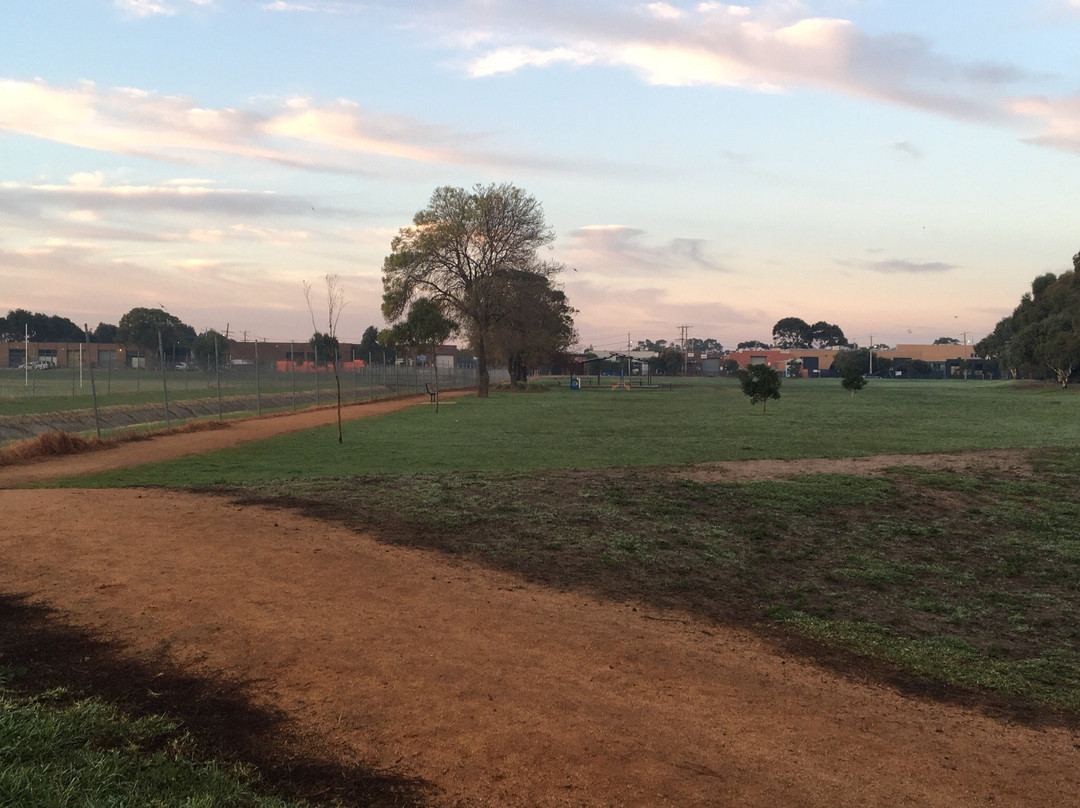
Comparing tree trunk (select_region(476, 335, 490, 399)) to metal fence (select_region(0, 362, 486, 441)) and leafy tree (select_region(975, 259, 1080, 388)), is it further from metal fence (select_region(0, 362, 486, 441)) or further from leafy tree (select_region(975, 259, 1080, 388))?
leafy tree (select_region(975, 259, 1080, 388))

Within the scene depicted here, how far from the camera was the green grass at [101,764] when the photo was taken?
12.7 ft

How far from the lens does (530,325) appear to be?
61438 mm

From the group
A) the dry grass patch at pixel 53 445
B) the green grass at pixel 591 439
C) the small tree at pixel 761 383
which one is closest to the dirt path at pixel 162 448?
the dry grass patch at pixel 53 445

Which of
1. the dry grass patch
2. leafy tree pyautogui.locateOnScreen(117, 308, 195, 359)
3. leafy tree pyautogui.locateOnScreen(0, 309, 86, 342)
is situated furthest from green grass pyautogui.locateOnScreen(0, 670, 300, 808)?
leafy tree pyautogui.locateOnScreen(0, 309, 86, 342)

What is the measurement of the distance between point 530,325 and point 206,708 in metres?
56.7

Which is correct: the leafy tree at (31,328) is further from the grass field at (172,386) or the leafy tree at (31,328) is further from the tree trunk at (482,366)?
the tree trunk at (482,366)

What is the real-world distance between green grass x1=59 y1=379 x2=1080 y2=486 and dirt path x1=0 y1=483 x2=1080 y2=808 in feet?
22.6

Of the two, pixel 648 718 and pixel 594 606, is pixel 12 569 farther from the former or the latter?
pixel 648 718

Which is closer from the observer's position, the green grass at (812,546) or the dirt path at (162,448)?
the green grass at (812,546)

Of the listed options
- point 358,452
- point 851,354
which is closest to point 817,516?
point 358,452

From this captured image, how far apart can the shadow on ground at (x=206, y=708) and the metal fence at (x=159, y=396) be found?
1414 cm

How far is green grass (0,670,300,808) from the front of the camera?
388cm

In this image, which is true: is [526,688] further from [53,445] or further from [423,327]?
[423,327]

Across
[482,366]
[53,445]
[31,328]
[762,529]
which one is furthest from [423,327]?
[31,328]
